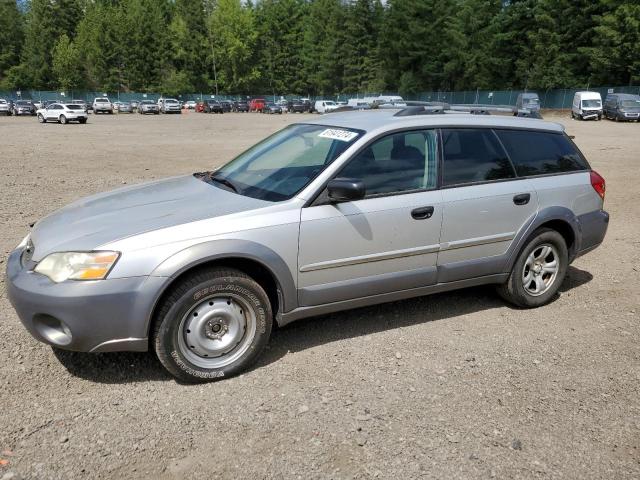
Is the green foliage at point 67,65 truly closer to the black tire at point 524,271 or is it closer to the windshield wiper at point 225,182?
the windshield wiper at point 225,182

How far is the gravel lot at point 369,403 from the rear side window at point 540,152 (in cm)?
129

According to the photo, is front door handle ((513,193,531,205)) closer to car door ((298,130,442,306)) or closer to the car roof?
the car roof

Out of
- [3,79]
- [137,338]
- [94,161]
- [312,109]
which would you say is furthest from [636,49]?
[3,79]

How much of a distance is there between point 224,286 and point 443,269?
1.83m

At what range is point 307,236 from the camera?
371 cm

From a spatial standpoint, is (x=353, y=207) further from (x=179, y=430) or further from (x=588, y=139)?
(x=588, y=139)

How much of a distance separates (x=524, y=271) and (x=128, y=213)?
134 inches

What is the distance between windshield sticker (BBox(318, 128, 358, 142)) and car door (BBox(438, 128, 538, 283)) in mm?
794

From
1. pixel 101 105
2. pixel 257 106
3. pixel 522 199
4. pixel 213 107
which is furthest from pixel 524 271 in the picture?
pixel 257 106

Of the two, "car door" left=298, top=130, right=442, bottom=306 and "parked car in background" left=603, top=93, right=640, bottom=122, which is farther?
"parked car in background" left=603, top=93, right=640, bottom=122

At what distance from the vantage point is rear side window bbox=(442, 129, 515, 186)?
4.36m

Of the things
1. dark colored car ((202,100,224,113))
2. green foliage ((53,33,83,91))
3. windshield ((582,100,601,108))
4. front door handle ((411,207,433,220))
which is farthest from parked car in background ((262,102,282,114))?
front door handle ((411,207,433,220))

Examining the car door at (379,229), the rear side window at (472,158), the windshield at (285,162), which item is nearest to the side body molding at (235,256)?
the car door at (379,229)

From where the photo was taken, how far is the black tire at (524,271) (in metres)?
4.79
